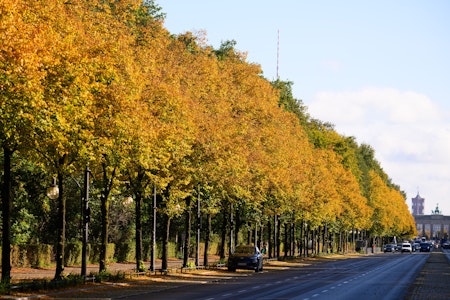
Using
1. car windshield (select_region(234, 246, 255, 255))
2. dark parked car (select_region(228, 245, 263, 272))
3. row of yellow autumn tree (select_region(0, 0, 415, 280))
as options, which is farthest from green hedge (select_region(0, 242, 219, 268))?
car windshield (select_region(234, 246, 255, 255))

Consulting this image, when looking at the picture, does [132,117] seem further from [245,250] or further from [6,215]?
[245,250]

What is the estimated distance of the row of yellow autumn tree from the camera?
32031 millimetres

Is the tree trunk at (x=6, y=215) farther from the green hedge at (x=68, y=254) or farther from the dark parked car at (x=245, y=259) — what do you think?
the dark parked car at (x=245, y=259)

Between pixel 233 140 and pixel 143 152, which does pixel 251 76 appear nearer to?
pixel 233 140

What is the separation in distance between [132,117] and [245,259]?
2520 cm

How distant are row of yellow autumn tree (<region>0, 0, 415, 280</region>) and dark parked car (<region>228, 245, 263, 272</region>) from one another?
3854 mm

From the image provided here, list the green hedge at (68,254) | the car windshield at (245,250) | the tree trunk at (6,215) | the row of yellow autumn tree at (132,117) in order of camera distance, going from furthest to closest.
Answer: the car windshield at (245,250), the green hedge at (68,254), the tree trunk at (6,215), the row of yellow autumn tree at (132,117)

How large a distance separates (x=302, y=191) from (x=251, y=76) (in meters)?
14.4

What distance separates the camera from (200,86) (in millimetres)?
60000

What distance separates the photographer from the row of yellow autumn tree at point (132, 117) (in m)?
32.0

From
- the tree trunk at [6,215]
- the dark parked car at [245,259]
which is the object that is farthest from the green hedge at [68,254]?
the tree trunk at [6,215]

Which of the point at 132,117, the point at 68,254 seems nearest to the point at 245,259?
the point at 68,254

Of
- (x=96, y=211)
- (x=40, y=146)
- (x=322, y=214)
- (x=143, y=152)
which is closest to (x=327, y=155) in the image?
(x=322, y=214)

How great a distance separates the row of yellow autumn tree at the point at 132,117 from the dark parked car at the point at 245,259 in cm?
385
